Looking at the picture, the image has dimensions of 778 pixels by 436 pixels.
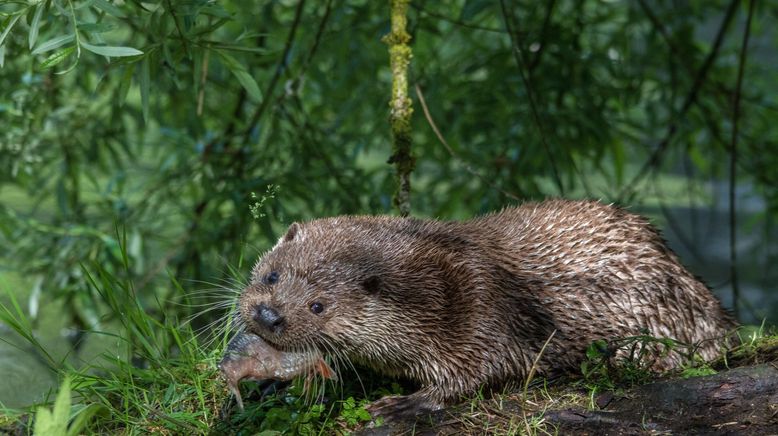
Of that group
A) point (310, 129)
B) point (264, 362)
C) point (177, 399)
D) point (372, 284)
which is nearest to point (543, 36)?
point (310, 129)

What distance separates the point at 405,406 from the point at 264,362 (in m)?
0.47

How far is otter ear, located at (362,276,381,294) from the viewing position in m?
3.37

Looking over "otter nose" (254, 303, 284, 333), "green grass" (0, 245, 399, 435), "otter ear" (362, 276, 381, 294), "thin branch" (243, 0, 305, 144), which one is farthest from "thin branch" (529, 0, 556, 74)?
"otter nose" (254, 303, 284, 333)

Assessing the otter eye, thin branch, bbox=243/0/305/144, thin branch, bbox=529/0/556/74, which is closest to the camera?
the otter eye

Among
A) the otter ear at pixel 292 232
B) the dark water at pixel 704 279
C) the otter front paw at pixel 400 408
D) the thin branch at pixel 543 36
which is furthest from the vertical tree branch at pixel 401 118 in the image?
the thin branch at pixel 543 36

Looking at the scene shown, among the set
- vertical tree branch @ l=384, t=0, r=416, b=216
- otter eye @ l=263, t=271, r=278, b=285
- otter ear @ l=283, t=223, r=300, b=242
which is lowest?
otter eye @ l=263, t=271, r=278, b=285

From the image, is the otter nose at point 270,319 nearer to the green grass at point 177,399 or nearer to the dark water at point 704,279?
the green grass at point 177,399

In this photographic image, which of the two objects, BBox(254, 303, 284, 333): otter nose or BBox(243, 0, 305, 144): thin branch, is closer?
BBox(254, 303, 284, 333): otter nose

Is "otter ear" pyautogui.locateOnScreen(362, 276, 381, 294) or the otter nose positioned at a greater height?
"otter ear" pyautogui.locateOnScreen(362, 276, 381, 294)

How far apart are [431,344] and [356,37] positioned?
3.31 meters

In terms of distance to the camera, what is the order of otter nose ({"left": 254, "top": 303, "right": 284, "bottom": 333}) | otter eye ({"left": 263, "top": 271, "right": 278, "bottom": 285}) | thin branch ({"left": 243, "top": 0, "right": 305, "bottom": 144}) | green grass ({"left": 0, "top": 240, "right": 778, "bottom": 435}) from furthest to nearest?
thin branch ({"left": 243, "top": 0, "right": 305, "bottom": 144}) → otter eye ({"left": 263, "top": 271, "right": 278, "bottom": 285}) → otter nose ({"left": 254, "top": 303, "right": 284, "bottom": 333}) → green grass ({"left": 0, "top": 240, "right": 778, "bottom": 435})

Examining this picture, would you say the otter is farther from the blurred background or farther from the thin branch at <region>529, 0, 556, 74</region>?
the thin branch at <region>529, 0, 556, 74</region>

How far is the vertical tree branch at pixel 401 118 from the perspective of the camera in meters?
4.14

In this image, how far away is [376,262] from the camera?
342 cm
